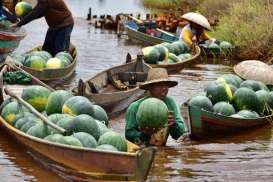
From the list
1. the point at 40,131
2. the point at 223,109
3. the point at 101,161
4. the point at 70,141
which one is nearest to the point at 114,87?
the point at 223,109

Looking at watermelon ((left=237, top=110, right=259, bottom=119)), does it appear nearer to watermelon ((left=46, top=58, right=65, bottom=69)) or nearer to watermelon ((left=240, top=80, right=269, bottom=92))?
A: watermelon ((left=240, top=80, right=269, bottom=92))

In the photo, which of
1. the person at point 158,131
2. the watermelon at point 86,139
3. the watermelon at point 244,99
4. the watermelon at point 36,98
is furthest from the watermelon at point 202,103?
the watermelon at point 86,139

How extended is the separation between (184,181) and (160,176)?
1.08 ft

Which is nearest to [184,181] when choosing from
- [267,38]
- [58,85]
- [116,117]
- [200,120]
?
[200,120]

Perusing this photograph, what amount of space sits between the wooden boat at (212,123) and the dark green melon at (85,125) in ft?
7.36

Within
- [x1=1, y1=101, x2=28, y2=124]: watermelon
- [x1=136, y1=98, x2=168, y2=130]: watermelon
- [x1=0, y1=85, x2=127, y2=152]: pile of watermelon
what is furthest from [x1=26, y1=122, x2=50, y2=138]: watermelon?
[x1=136, y1=98, x2=168, y2=130]: watermelon

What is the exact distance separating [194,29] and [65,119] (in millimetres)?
10541

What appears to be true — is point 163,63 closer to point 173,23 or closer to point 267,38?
point 267,38

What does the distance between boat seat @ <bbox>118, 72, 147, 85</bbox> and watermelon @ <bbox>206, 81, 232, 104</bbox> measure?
305cm

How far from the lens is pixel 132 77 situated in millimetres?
13523

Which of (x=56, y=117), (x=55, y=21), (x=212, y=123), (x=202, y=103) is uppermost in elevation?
(x=55, y=21)

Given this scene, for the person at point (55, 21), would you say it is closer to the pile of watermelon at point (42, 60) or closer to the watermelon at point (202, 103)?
the pile of watermelon at point (42, 60)

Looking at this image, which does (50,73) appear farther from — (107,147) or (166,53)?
(107,147)

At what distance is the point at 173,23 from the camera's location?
25500mm
